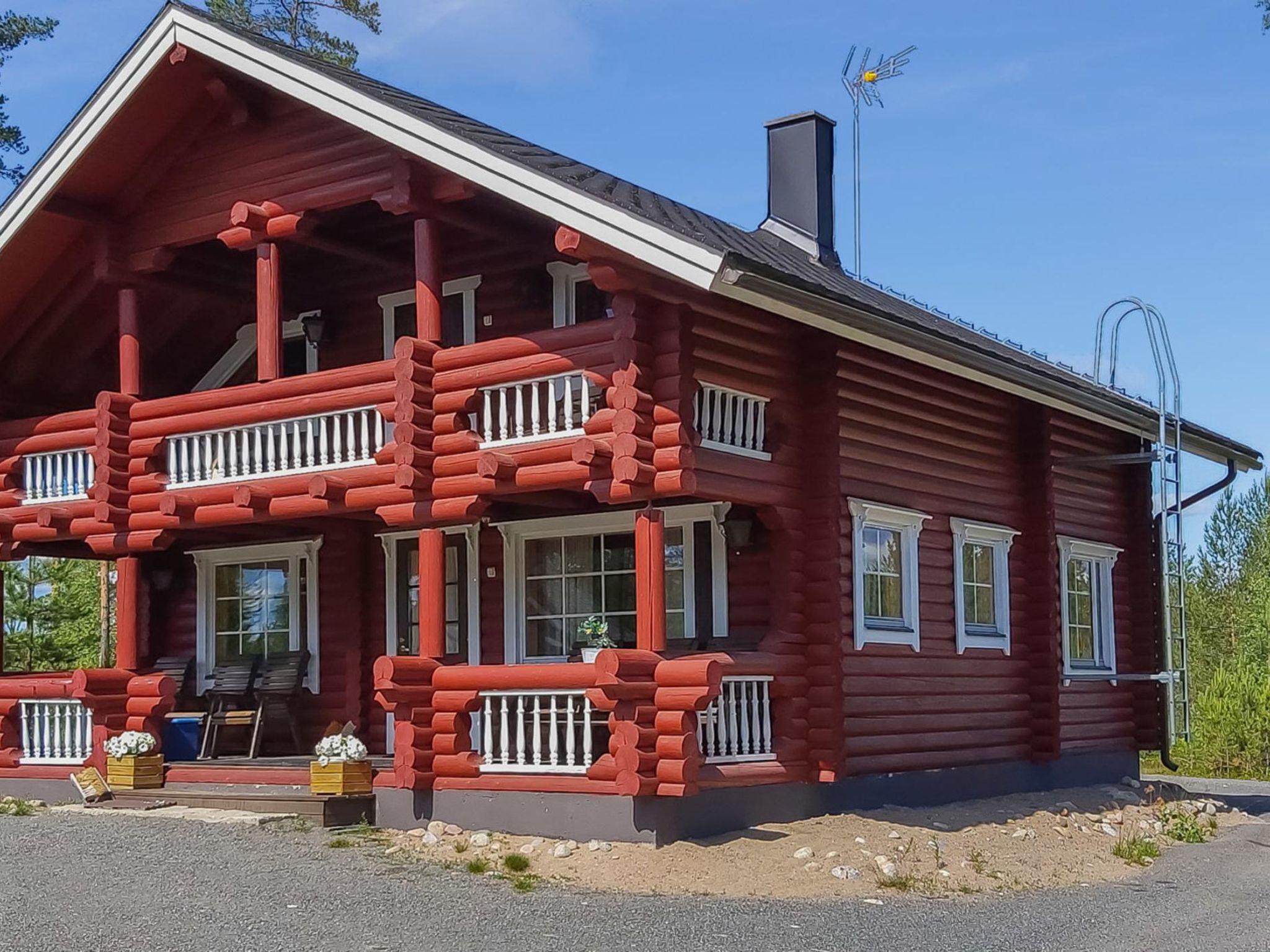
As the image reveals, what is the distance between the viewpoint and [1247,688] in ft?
79.7

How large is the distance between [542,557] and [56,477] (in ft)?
15.6

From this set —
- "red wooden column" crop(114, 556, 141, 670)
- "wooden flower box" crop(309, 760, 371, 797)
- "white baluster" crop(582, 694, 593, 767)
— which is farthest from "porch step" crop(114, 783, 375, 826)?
"white baluster" crop(582, 694, 593, 767)

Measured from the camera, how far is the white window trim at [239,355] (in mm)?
16609

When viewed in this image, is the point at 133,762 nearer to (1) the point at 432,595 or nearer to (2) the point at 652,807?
(1) the point at 432,595

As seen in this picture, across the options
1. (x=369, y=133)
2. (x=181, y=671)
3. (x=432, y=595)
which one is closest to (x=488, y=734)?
(x=432, y=595)

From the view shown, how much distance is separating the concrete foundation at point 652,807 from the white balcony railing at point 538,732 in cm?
24

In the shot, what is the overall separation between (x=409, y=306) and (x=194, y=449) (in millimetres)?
2641

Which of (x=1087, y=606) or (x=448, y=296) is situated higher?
(x=448, y=296)

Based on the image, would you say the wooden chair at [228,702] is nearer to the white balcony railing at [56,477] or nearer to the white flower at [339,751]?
the white balcony railing at [56,477]

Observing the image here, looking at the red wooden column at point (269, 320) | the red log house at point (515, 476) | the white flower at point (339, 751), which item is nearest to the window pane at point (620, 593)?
the red log house at point (515, 476)

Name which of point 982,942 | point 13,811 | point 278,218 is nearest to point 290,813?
point 13,811

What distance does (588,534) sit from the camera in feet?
47.4

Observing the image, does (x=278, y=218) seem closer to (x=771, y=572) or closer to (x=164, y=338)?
(x=164, y=338)

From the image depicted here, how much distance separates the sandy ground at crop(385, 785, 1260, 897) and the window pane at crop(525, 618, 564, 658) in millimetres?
2691
